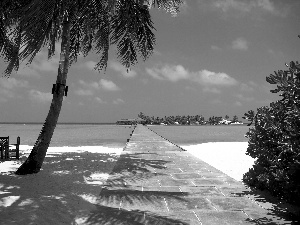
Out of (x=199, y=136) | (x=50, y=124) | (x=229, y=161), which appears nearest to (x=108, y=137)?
(x=199, y=136)

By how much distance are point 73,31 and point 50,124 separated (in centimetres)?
367

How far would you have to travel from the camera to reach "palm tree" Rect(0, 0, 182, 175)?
5809 millimetres

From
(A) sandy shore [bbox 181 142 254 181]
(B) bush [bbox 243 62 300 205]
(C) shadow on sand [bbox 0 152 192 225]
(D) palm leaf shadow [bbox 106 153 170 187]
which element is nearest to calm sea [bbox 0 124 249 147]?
(A) sandy shore [bbox 181 142 254 181]

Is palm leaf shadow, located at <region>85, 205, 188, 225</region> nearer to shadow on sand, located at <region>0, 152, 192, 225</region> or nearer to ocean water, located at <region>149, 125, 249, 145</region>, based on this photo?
shadow on sand, located at <region>0, 152, 192, 225</region>

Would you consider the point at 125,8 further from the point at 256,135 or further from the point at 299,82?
the point at 299,82

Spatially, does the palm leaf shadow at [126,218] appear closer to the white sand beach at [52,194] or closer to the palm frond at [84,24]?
the white sand beach at [52,194]

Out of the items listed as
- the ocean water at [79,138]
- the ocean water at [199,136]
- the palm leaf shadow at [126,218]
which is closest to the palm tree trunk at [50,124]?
the palm leaf shadow at [126,218]

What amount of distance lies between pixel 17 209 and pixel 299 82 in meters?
4.79

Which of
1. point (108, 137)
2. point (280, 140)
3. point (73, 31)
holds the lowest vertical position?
point (108, 137)

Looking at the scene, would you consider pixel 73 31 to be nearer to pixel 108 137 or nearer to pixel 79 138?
pixel 79 138

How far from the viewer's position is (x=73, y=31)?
9.74 metres

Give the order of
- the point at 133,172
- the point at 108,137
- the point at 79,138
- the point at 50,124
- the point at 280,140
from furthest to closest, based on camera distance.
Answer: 1. the point at 108,137
2. the point at 79,138
3. the point at 50,124
4. the point at 133,172
5. the point at 280,140

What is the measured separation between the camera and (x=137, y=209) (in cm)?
454

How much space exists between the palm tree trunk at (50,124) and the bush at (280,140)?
536cm
